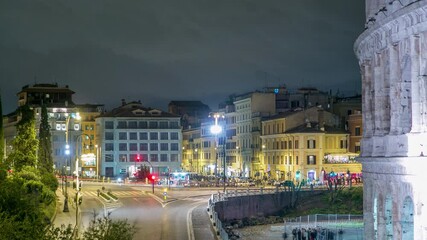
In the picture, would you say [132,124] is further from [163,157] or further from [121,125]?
[163,157]

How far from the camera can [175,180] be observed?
143750 millimetres

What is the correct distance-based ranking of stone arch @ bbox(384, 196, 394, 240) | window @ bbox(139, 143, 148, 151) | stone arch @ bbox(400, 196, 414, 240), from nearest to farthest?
1. stone arch @ bbox(400, 196, 414, 240)
2. stone arch @ bbox(384, 196, 394, 240)
3. window @ bbox(139, 143, 148, 151)

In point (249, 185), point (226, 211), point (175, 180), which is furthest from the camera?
point (175, 180)

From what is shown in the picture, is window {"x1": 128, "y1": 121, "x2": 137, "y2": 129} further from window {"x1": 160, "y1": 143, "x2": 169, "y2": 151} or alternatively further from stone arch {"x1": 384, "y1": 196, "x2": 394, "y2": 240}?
stone arch {"x1": 384, "y1": 196, "x2": 394, "y2": 240}

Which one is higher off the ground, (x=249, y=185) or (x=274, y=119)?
(x=274, y=119)

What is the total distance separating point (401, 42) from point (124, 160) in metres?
141

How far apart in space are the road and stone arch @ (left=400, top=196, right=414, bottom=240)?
21.2 meters

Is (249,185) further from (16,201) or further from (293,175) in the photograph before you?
(16,201)

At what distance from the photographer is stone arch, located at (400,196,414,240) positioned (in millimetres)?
46688

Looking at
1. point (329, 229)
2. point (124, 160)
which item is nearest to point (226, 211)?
point (329, 229)

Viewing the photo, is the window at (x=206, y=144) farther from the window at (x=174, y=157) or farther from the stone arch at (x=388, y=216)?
the stone arch at (x=388, y=216)

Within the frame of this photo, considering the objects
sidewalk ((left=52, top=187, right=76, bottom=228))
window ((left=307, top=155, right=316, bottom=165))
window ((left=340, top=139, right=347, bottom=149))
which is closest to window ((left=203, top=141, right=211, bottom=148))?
window ((left=307, top=155, right=316, bottom=165))

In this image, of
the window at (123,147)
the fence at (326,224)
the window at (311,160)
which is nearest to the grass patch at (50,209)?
the fence at (326,224)

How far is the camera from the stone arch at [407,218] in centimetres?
4669
